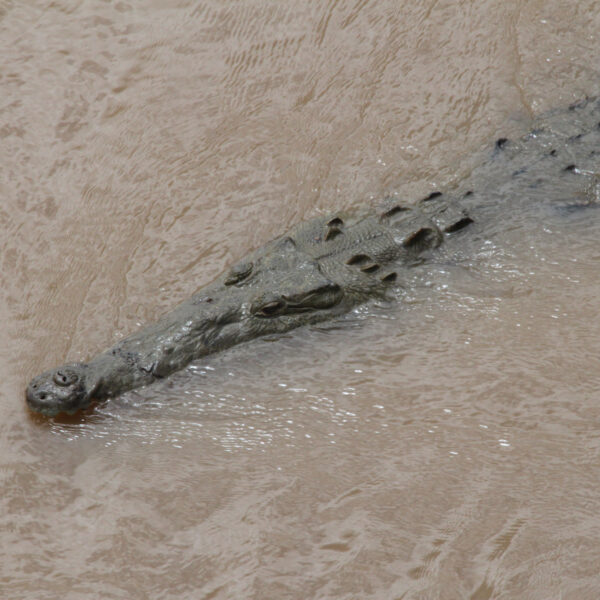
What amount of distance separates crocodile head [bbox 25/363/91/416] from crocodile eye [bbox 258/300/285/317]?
1.18 m

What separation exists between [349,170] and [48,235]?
224cm

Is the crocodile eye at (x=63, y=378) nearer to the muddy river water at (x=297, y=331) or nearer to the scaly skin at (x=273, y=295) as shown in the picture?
the scaly skin at (x=273, y=295)

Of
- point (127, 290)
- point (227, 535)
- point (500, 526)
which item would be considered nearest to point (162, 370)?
point (127, 290)

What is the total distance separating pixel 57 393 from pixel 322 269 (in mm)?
1862

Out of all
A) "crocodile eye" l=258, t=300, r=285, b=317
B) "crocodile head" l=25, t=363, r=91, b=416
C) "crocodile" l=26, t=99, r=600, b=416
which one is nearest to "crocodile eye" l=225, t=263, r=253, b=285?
"crocodile" l=26, t=99, r=600, b=416

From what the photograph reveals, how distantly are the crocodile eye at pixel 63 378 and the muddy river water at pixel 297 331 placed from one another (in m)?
0.27

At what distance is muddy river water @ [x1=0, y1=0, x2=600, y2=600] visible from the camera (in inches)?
172

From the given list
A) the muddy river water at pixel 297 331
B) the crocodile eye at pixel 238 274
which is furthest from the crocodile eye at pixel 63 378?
the crocodile eye at pixel 238 274

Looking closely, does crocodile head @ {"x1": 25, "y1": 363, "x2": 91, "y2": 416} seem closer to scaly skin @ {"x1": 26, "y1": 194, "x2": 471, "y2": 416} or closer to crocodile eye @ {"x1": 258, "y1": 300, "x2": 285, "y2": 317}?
scaly skin @ {"x1": 26, "y1": 194, "x2": 471, "y2": 416}

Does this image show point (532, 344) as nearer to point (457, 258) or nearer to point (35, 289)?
point (457, 258)

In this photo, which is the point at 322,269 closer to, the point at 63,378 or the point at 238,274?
the point at 238,274

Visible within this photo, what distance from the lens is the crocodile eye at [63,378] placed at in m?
4.78

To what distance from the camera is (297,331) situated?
5.47 meters

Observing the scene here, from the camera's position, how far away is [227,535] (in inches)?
175
